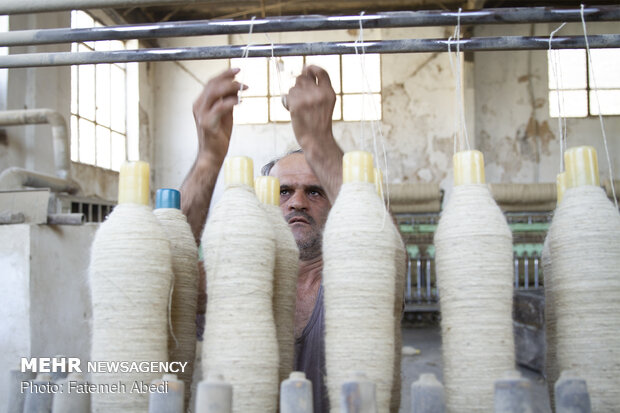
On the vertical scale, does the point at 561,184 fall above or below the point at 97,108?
below

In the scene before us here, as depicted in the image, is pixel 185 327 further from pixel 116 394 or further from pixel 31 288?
pixel 31 288

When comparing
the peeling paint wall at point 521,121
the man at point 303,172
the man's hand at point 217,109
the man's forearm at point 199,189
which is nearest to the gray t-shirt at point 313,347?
the man at point 303,172

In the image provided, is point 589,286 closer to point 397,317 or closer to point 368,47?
point 397,317

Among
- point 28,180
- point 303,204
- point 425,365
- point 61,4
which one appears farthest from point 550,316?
point 28,180

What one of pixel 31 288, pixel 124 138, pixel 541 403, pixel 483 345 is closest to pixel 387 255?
pixel 483 345

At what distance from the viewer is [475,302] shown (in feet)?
2.31

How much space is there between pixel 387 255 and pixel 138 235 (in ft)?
1.16

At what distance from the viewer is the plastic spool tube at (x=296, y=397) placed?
63cm

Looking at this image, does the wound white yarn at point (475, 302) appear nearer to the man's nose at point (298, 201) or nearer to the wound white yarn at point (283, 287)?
the wound white yarn at point (283, 287)

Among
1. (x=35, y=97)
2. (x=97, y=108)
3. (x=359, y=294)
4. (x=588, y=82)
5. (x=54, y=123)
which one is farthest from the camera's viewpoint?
(x=588, y=82)

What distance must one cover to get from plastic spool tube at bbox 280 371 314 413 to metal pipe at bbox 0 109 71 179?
12.4ft

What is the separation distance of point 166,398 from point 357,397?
0.78 feet

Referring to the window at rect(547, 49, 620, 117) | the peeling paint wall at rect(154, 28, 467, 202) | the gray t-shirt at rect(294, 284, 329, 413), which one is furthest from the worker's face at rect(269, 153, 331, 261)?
the window at rect(547, 49, 620, 117)

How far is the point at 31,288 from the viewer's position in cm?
250
